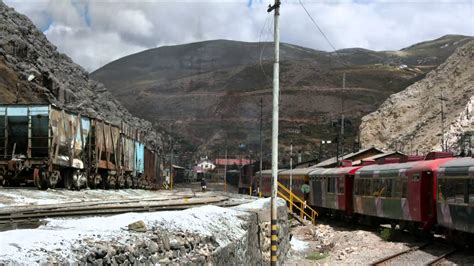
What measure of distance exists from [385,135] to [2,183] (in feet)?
277

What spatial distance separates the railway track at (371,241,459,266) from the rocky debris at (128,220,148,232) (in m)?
10.1

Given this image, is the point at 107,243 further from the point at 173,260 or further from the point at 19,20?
the point at 19,20

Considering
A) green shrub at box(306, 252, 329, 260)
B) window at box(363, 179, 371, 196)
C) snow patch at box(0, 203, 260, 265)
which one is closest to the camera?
snow patch at box(0, 203, 260, 265)

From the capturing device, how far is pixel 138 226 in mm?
9484

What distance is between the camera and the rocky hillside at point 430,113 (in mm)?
76812

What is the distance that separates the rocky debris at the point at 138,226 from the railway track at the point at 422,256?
33.3ft

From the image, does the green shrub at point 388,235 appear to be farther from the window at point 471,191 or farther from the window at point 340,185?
the window at point 340,185

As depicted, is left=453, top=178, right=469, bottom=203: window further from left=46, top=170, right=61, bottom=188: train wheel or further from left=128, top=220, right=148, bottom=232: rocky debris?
left=46, top=170, right=61, bottom=188: train wheel

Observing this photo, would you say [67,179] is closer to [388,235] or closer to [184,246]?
[388,235]

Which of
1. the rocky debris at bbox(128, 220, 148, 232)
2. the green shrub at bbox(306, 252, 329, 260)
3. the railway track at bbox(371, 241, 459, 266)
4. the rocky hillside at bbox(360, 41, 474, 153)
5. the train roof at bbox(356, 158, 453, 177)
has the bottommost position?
the green shrub at bbox(306, 252, 329, 260)

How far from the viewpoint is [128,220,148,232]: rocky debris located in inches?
370

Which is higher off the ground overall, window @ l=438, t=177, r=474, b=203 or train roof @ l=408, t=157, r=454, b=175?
train roof @ l=408, t=157, r=454, b=175

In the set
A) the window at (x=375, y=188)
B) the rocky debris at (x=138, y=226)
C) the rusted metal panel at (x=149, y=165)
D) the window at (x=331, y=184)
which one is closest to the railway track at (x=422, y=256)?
the window at (x=375, y=188)

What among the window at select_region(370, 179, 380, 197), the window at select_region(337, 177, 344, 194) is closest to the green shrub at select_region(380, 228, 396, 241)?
the window at select_region(370, 179, 380, 197)
